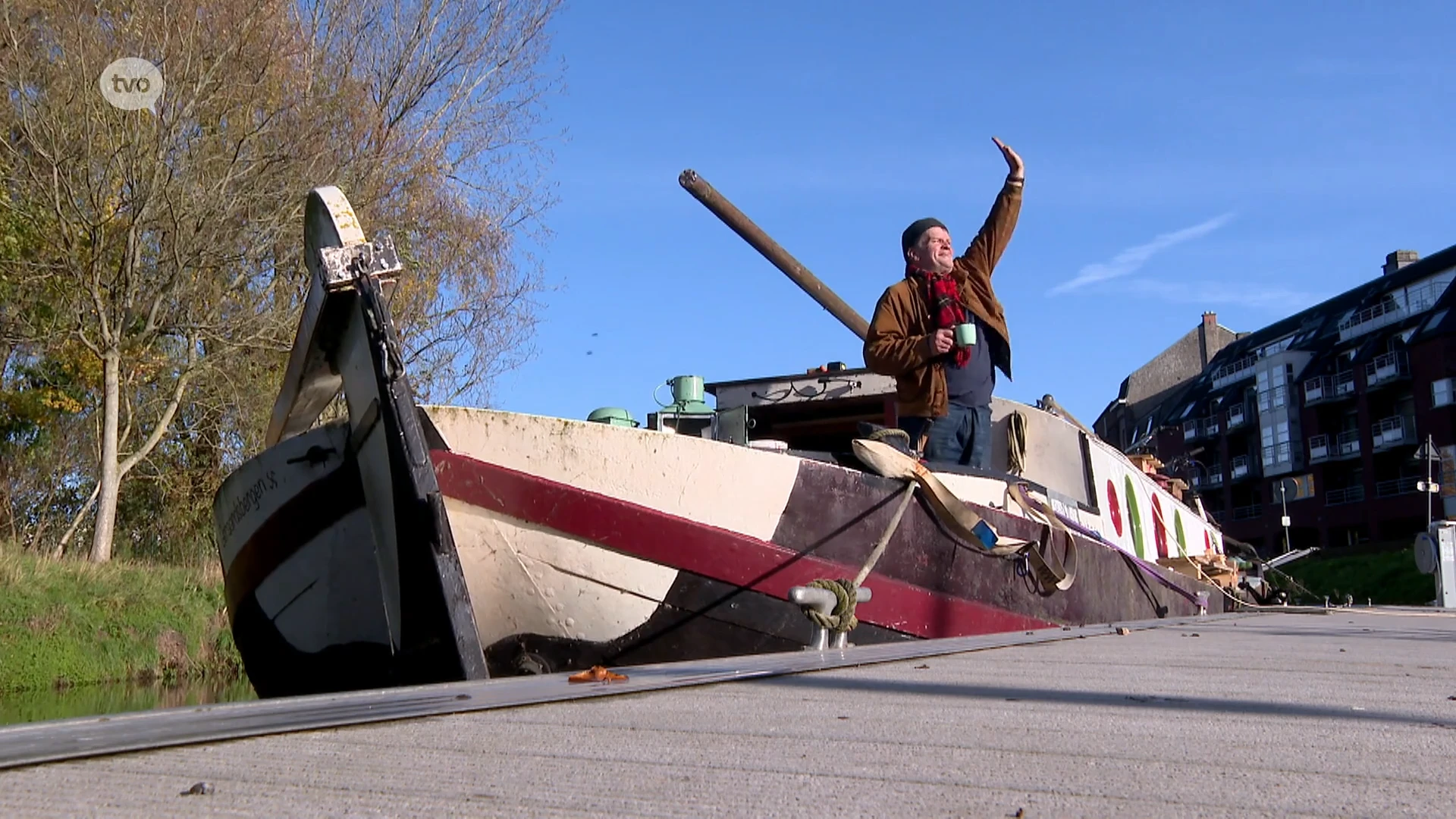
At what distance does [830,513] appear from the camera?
17.9 feet

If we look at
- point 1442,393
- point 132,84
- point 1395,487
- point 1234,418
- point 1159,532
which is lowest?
point 1159,532

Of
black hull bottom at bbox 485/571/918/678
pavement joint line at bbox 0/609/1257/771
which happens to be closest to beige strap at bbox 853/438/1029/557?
black hull bottom at bbox 485/571/918/678

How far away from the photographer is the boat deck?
1.57 meters

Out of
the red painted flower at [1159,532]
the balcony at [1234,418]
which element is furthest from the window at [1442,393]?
the red painted flower at [1159,532]

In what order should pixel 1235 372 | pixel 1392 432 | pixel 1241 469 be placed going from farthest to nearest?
pixel 1235 372 < pixel 1241 469 < pixel 1392 432

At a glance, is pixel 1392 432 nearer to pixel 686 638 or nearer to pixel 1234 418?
pixel 1234 418

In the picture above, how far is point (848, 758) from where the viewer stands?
6.26ft

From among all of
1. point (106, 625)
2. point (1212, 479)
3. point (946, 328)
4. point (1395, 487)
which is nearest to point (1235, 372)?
point (1212, 479)

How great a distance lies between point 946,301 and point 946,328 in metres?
0.26

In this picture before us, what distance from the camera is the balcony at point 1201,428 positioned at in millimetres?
59500

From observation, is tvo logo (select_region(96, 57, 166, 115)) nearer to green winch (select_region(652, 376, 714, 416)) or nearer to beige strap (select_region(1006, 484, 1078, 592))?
green winch (select_region(652, 376, 714, 416))

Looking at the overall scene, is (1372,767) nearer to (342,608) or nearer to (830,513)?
(830,513)

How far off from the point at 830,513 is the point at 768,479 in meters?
0.34

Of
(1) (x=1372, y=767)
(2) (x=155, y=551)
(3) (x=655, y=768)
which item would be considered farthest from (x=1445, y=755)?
(2) (x=155, y=551)
